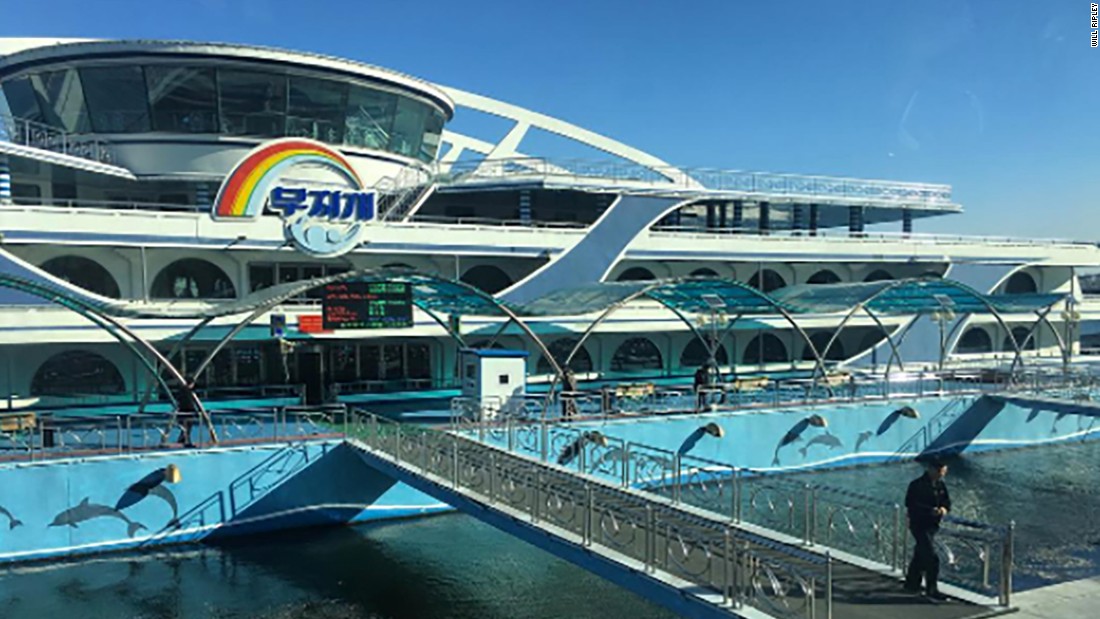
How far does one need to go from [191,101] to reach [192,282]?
218 inches

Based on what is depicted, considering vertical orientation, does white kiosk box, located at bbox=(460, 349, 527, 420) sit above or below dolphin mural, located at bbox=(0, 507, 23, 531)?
above

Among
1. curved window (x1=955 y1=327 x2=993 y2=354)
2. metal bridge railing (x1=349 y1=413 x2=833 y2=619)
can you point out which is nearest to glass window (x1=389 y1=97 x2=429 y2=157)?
metal bridge railing (x1=349 y1=413 x2=833 y2=619)

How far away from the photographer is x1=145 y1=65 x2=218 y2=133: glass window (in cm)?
2461

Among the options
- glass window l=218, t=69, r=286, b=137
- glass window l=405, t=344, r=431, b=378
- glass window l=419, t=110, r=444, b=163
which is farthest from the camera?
glass window l=419, t=110, r=444, b=163

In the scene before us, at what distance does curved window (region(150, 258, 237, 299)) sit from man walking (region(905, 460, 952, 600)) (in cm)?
2112

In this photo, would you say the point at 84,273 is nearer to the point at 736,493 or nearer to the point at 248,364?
the point at 248,364

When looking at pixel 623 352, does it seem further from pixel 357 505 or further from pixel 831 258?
pixel 357 505

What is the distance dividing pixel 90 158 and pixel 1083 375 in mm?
32231

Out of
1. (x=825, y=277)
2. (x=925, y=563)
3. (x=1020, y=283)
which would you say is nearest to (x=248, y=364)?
(x=925, y=563)

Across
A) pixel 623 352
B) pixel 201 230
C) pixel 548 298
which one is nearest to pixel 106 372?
pixel 201 230

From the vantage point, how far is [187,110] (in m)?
25.5

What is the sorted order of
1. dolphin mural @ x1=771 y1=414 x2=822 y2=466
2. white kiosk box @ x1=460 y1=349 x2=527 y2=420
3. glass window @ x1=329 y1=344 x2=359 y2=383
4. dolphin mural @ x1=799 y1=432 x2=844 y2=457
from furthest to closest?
glass window @ x1=329 y1=344 x2=359 y2=383, dolphin mural @ x1=799 y1=432 x2=844 y2=457, dolphin mural @ x1=771 y1=414 x2=822 y2=466, white kiosk box @ x1=460 y1=349 x2=527 y2=420

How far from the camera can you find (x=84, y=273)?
76.9 ft

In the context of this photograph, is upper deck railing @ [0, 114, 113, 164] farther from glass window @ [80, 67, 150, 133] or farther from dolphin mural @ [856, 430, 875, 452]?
dolphin mural @ [856, 430, 875, 452]
